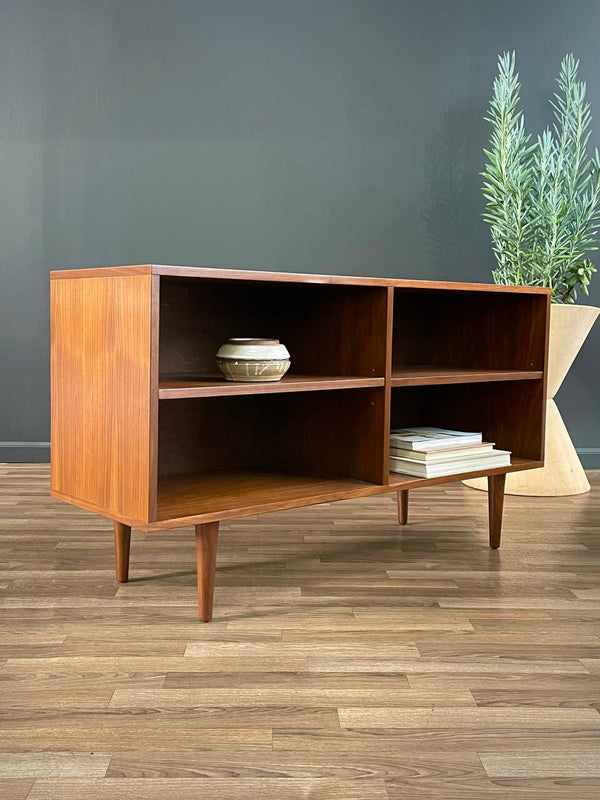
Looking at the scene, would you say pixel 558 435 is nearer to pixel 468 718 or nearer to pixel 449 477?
pixel 449 477

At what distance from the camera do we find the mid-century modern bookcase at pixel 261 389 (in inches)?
63.8

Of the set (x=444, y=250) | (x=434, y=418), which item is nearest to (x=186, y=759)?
(x=434, y=418)

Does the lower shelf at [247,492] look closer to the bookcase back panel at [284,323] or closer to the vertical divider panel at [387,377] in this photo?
the vertical divider panel at [387,377]

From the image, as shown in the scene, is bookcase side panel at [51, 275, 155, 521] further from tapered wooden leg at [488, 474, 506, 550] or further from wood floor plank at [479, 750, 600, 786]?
tapered wooden leg at [488, 474, 506, 550]

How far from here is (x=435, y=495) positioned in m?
3.10

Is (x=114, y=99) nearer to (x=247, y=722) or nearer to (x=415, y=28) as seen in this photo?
(x=415, y=28)

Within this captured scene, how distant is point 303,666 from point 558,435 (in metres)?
1.87

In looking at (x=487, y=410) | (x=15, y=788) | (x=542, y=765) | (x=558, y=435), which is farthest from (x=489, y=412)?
(x=15, y=788)

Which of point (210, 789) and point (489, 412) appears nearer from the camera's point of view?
point (210, 789)

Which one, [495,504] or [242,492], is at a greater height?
[242,492]

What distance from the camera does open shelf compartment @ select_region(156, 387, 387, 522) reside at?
6.16 feet

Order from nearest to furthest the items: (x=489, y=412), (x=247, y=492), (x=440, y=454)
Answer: (x=247, y=492) < (x=440, y=454) < (x=489, y=412)

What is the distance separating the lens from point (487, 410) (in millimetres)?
2467

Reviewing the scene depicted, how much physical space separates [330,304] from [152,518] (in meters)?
0.74
